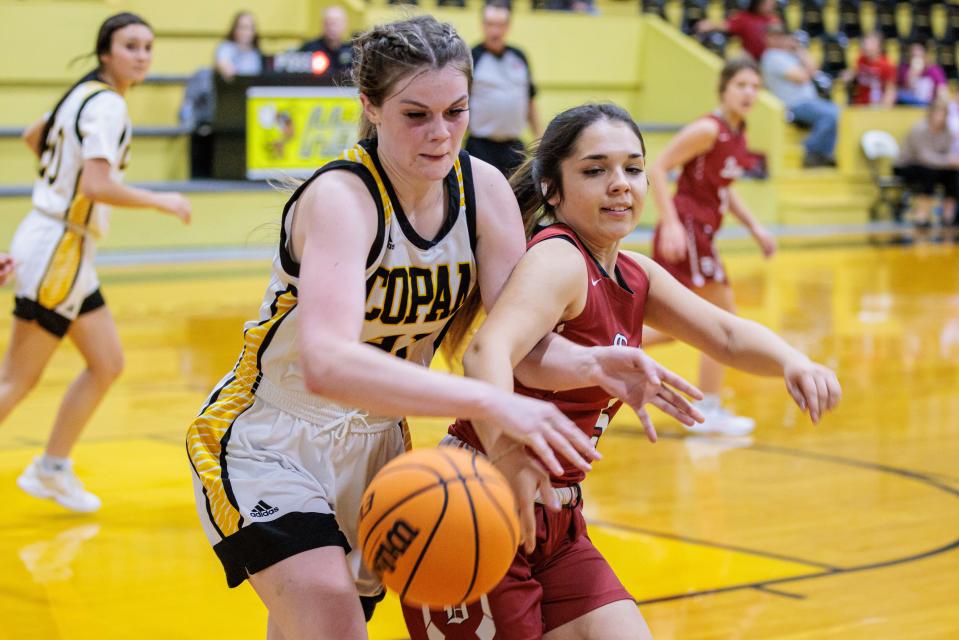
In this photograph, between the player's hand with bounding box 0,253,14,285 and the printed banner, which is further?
the printed banner

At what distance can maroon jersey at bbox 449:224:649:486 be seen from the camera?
10.3 ft

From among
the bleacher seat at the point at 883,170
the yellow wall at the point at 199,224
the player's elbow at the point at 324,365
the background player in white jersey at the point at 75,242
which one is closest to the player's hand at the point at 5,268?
the background player in white jersey at the point at 75,242

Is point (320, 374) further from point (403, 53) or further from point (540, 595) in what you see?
point (540, 595)

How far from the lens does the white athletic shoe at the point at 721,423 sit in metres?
6.99

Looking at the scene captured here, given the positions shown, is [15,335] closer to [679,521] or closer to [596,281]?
[679,521]

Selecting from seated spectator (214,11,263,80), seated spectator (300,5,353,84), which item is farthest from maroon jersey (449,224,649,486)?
seated spectator (214,11,263,80)

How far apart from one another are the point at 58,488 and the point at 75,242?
0.95 meters

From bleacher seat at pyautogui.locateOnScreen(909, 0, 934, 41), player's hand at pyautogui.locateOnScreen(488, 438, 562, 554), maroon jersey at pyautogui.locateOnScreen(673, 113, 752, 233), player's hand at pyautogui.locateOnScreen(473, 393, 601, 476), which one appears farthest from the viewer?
bleacher seat at pyautogui.locateOnScreen(909, 0, 934, 41)

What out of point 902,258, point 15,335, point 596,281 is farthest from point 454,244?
point 902,258

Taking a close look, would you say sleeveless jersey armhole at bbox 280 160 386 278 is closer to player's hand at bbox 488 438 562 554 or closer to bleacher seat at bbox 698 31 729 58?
player's hand at bbox 488 438 562 554

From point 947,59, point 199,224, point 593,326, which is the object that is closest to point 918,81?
point 947,59

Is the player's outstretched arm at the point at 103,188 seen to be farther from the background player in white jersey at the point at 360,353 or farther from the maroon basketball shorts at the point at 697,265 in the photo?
the maroon basketball shorts at the point at 697,265

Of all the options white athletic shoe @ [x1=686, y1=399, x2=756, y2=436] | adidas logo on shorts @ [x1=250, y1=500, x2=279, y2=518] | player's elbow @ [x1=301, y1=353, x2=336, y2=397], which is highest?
player's elbow @ [x1=301, y1=353, x2=336, y2=397]

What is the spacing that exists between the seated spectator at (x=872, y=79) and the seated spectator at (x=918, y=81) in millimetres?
279
